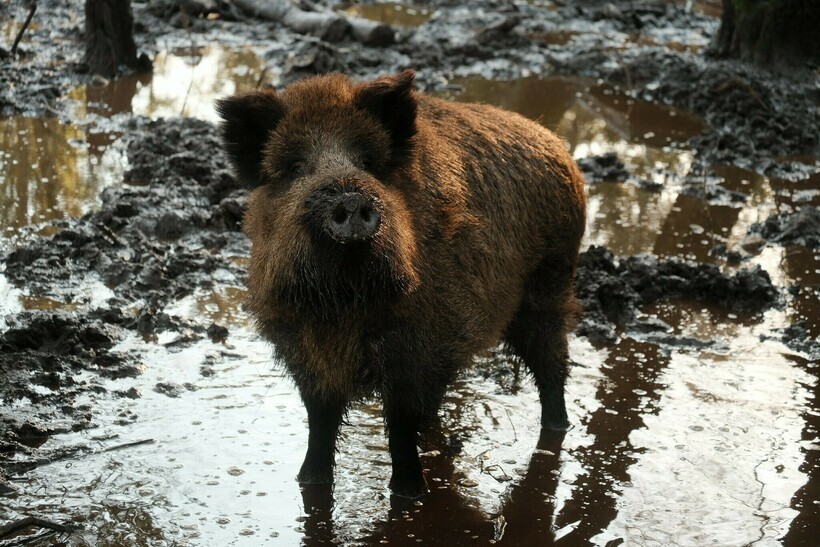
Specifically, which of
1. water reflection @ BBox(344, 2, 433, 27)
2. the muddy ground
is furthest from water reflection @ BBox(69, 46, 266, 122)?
water reflection @ BBox(344, 2, 433, 27)

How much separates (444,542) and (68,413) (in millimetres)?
2210

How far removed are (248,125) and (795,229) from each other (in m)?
6.04

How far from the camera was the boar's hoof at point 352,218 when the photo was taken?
13.3ft

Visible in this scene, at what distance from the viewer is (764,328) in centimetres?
759

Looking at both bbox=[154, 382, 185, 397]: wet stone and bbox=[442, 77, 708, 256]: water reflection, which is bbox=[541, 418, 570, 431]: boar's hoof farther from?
bbox=[442, 77, 708, 256]: water reflection

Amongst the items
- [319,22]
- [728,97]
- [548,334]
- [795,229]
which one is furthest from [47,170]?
→ [728,97]

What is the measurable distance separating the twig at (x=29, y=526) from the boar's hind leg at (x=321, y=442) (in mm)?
1188

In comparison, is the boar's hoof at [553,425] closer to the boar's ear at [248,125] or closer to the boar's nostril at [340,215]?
the boar's ear at [248,125]

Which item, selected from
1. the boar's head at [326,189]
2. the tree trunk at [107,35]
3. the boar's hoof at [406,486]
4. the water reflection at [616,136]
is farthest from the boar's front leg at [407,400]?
the tree trunk at [107,35]

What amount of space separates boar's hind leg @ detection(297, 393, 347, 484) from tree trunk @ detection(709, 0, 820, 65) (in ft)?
37.6

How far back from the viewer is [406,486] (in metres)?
5.26

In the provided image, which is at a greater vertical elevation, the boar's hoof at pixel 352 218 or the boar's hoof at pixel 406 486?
the boar's hoof at pixel 352 218

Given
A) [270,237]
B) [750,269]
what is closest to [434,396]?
[270,237]

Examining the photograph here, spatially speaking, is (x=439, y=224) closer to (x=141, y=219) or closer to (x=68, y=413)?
(x=68, y=413)
